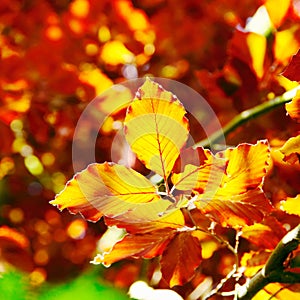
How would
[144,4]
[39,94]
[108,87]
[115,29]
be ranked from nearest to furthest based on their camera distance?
[39,94] < [108,87] < [115,29] < [144,4]

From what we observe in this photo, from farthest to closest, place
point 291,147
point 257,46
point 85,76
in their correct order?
point 85,76, point 257,46, point 291,147

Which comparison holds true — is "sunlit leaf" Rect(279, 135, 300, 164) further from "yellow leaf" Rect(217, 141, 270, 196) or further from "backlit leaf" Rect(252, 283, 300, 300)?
"backlit leaf" Rect(252, 283, 300, 300)

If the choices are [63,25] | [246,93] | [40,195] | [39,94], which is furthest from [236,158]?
[40,195]

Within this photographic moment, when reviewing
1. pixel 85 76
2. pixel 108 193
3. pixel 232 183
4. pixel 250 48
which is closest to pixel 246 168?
pixel 232 183

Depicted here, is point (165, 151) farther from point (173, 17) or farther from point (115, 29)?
point (173, 17)

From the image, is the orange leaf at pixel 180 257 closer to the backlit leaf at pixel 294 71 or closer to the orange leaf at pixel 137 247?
the orange leaf at pixel 137 247

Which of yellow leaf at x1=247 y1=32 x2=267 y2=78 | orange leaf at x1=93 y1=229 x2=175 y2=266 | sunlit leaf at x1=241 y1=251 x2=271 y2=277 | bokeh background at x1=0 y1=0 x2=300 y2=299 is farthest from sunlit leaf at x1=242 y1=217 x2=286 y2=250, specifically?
yellow leaf at x1=247 y1=32 x2=267 y2=78

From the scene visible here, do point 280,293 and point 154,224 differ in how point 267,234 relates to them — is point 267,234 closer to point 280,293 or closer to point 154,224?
point 280,293
